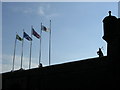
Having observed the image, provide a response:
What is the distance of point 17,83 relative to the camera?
102 ft

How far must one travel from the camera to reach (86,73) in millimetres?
25156

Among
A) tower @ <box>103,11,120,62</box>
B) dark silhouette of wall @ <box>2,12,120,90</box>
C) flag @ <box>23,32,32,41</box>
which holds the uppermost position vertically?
flag @ <box>23,32,32,41</box>

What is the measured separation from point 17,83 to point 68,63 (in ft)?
27.0

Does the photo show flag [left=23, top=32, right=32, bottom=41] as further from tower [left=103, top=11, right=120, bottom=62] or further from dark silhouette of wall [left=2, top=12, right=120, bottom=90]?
tower [left=103, top=11, right=120, bottom=62]

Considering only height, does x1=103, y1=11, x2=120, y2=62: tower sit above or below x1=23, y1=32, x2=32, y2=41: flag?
below

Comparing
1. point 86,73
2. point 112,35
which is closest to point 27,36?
point 86,73

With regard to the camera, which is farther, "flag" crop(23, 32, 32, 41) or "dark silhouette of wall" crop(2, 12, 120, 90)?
"flag" crop(23, 32, 32, 41)

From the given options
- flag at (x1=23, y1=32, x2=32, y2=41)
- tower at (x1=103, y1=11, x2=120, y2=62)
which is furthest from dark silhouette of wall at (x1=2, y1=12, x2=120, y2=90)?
flag at (x1=23, y1=32, x2=32, y2=41)

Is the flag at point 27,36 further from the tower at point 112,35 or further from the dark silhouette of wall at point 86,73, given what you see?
the tower at point 112,35

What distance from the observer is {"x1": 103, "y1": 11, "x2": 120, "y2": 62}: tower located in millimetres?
23047

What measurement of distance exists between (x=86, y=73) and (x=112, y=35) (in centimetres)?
478

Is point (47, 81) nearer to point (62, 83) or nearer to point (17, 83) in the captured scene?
point (62, 83)

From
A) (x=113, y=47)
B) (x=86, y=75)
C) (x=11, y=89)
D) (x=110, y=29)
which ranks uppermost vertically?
(x=110, y=29)

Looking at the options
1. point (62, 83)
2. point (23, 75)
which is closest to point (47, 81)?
point (62, 83)
